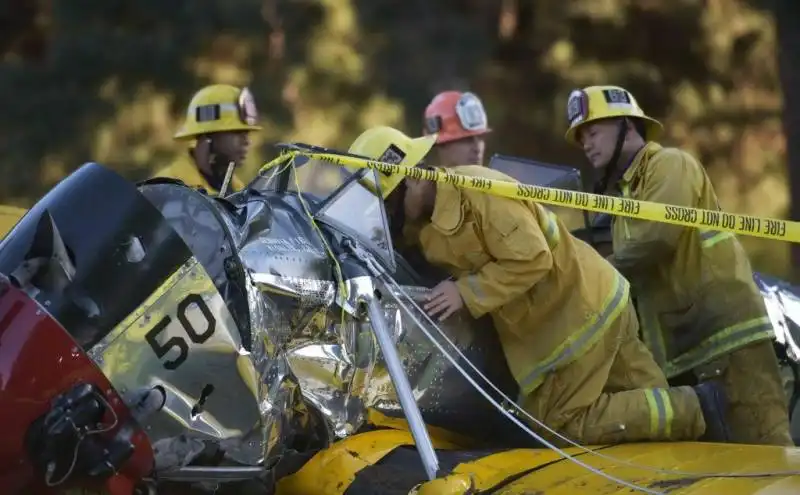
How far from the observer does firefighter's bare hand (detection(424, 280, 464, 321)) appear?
181 inches

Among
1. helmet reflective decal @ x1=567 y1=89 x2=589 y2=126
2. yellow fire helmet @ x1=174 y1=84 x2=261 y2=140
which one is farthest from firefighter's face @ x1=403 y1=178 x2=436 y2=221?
yellow fire helmet @ x1=174 y1=84 x2=261 y2=140

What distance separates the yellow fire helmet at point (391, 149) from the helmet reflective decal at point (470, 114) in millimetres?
2594

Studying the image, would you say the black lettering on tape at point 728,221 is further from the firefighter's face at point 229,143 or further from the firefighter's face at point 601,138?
the firefighter's face at point 229,143

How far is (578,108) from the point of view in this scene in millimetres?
5875

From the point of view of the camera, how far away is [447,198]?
4.63 meters

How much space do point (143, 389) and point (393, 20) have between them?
37.2 ft

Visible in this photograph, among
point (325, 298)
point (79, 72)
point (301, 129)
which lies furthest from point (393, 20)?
point (325, 298)

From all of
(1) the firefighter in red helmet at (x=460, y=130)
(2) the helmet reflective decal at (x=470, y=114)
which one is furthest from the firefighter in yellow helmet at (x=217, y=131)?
(2) the helmet reflective decal at (x=470, y=114)

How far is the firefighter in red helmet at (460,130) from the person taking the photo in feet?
24.6

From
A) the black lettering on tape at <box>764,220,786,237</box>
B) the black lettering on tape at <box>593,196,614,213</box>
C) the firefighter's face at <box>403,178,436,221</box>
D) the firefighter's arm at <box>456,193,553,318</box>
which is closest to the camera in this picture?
the black lettering on tape at <box>764,220,786,237</box>

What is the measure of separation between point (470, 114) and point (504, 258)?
3032mm

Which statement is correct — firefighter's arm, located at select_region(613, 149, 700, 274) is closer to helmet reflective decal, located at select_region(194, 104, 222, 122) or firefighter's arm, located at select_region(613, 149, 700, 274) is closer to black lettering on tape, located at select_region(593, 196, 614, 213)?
black lettering on tape, located at select_region(593, 196, 614, 213)

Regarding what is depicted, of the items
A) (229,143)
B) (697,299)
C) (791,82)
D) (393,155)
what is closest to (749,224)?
(393,155)

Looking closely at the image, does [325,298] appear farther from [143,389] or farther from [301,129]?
[301,129]
